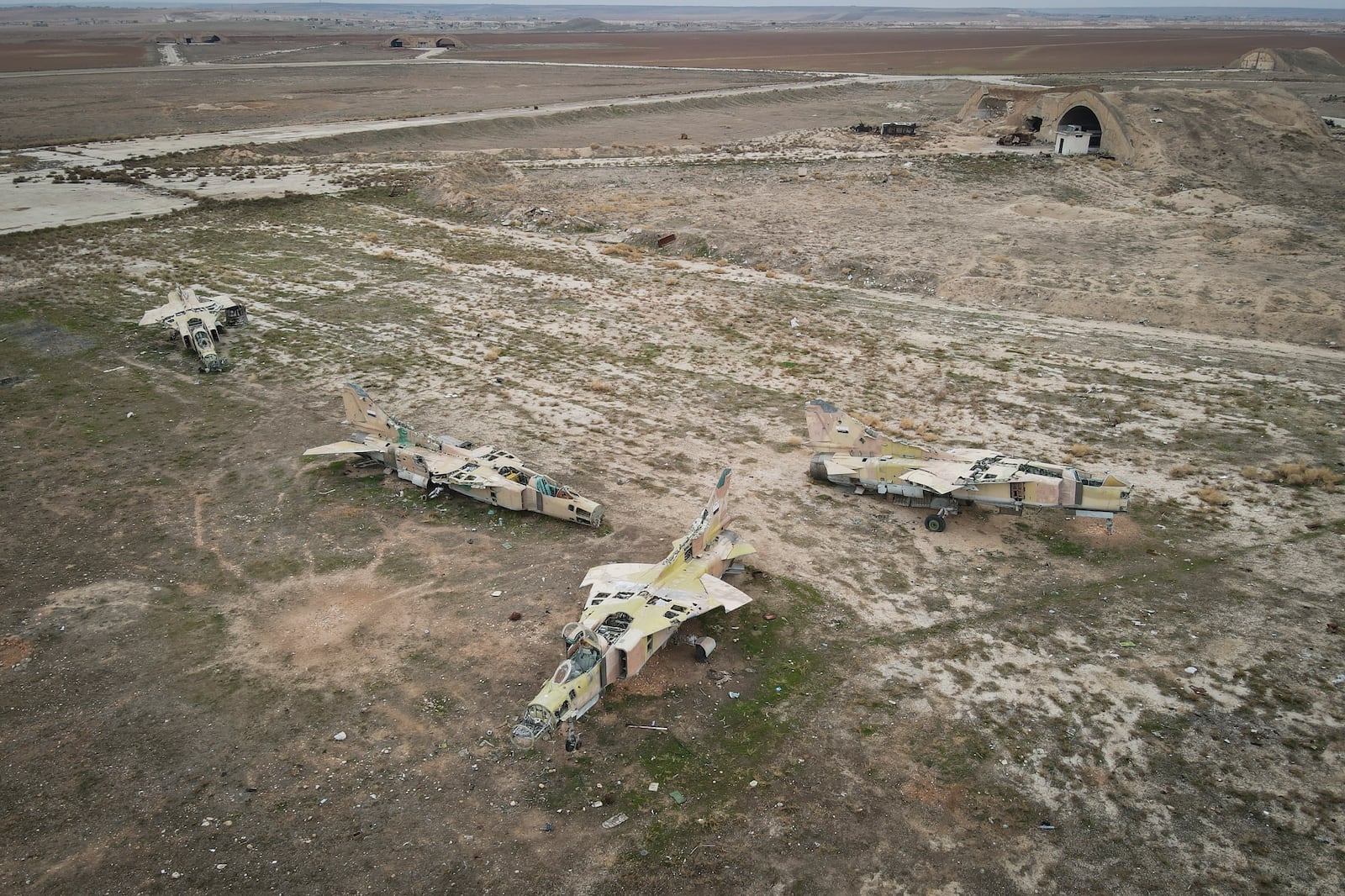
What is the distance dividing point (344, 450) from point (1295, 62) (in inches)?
6663

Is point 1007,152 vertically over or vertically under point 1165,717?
over

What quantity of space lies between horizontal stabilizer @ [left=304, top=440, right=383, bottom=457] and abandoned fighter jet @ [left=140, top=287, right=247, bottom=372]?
10.8 meters

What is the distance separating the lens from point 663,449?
26.1 meters

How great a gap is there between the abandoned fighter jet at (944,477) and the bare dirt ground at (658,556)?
2.71ft

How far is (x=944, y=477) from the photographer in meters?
22.2

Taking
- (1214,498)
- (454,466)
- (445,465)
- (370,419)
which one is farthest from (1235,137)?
(370,419)

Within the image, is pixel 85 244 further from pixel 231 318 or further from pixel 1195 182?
pixel 1195 182

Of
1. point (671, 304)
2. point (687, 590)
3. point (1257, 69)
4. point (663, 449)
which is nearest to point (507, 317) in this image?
point (671, 304)

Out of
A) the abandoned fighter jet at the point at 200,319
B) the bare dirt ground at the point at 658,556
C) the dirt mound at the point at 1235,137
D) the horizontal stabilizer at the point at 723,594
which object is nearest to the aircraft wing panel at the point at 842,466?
the bare dirt ground at the point at 658,556

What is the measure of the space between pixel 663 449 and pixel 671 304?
49.8ft

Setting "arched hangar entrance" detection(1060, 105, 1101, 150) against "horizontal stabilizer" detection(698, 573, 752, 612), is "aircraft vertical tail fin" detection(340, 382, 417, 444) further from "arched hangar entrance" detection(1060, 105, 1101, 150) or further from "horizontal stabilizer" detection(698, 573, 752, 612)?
"arched hangar entrance" detection(1060, 105, 1101, 150)

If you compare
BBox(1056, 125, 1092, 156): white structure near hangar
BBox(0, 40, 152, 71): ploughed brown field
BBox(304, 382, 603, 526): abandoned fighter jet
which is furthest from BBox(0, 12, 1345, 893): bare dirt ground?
BBox(0, 40, 152, 71): ploughed brown field

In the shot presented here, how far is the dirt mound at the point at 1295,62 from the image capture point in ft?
433

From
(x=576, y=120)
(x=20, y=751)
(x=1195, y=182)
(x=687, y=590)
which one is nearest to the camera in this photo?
(x=20, y=751)
